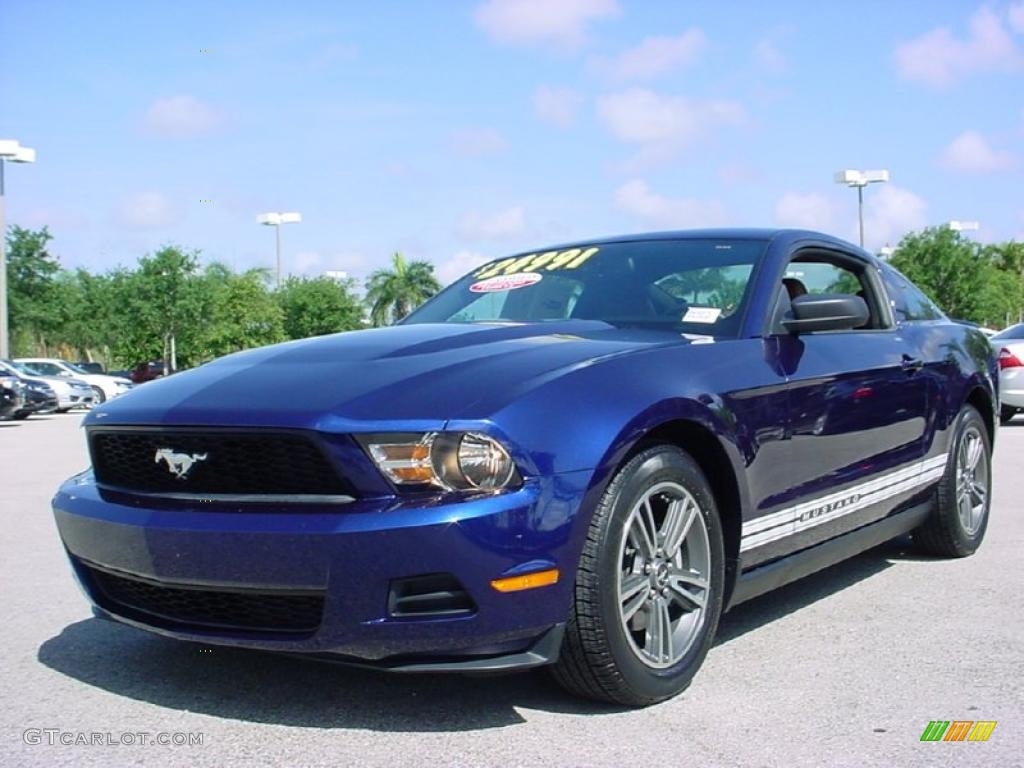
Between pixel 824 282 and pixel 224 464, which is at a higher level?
pixel 824 282

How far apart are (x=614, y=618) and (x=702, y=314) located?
1372mm

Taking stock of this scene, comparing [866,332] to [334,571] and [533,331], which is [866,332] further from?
[334,571]

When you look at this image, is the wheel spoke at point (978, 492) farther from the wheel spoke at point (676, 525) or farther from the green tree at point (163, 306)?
the green tree at point (163, 306)

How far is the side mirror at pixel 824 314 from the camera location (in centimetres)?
398

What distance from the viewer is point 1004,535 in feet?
20.0

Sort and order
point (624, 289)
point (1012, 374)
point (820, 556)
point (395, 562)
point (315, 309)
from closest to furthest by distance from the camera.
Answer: point (395, 562) → point (820, 556) → point (624, 289) → point (1012, 374) → point (315, 309)

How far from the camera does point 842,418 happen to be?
4.16 m

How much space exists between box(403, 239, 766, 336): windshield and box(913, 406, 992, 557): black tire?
66.5 inches

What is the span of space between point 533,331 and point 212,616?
4.59 ft

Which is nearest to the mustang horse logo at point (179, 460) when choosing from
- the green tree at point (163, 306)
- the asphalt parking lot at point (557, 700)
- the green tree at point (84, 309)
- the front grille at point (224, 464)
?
the front grille at point (224, 464)

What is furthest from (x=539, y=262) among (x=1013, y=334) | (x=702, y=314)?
(x=1013, y=334)

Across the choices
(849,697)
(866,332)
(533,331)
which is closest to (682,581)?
(849,697)

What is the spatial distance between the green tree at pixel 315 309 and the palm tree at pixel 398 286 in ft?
14.1

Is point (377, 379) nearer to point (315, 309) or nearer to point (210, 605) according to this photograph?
point (210, 605)
